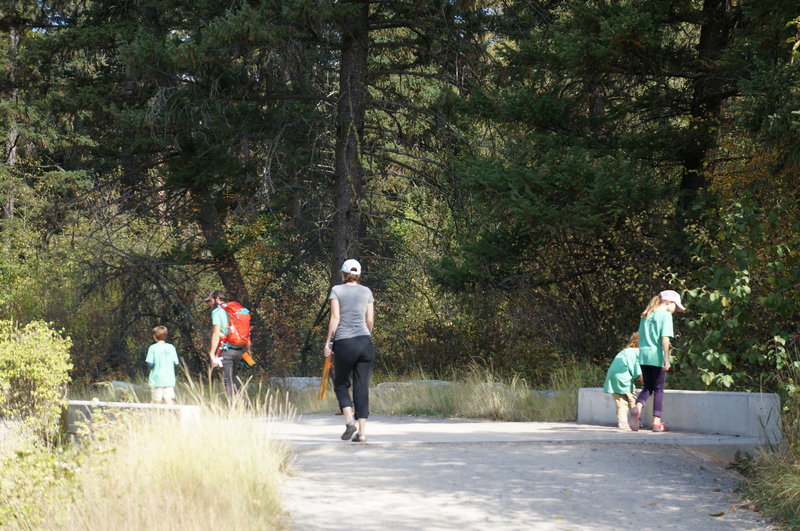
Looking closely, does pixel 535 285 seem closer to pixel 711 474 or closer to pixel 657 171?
pixel 657 171

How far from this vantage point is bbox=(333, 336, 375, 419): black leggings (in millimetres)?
10055

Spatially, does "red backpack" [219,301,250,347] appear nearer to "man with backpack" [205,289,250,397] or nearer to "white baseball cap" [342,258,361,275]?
"man with backpack" [205,289,250,397]

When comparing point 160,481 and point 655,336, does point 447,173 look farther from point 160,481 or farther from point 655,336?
point 160,481

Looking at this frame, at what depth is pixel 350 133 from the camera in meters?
21.0

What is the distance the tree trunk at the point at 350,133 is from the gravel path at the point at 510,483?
418 inches

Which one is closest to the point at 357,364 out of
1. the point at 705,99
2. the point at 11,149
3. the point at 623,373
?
the point at 623,373

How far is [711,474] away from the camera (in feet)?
29.6

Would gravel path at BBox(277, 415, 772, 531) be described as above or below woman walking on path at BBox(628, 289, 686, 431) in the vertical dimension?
below

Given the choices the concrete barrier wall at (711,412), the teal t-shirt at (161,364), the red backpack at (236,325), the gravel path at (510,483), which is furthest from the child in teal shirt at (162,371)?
the concrete barrier wall at (711,412)

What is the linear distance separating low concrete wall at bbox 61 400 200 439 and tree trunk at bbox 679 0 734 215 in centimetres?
1044

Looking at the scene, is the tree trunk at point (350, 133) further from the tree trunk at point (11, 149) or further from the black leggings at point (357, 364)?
the tree trunk at point (11, 149)

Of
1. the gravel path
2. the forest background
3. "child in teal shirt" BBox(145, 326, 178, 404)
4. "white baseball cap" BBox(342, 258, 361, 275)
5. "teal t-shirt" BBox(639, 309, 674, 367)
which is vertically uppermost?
the forest background

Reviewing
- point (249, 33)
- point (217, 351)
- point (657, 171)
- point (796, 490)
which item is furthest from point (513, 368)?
point (796, 490)

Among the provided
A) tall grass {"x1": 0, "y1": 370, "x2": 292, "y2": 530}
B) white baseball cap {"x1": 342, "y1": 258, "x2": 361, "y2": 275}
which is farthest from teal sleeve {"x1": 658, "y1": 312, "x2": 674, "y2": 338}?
tall grass {"x1": 0, "y1": 370, "x2": 292, "y2": 530}
